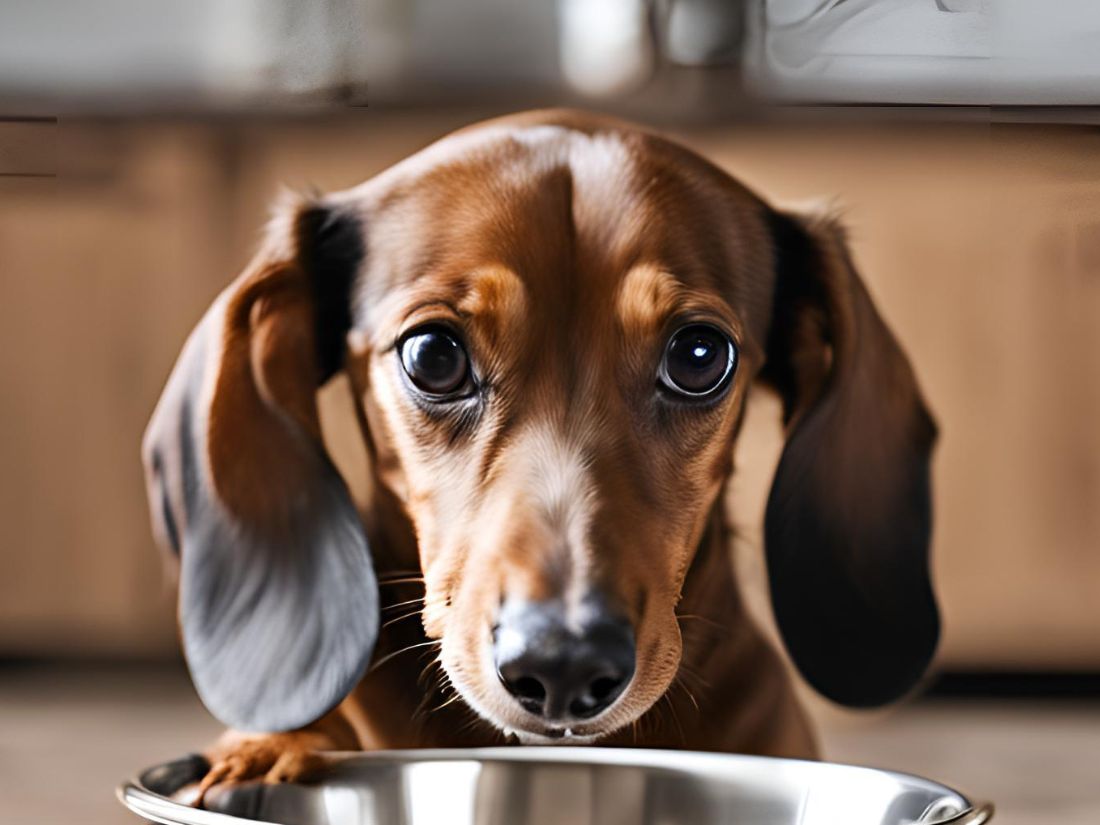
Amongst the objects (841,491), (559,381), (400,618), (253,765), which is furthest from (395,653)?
(841,491)

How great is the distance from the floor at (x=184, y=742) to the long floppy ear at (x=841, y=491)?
0.18 feet

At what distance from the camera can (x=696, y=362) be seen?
90 cm

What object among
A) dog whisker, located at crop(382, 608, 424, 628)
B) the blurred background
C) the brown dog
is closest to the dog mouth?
the brown dog

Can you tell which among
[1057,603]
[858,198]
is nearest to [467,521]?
[858,198]

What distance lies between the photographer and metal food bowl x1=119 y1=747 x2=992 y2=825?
0.81 meters

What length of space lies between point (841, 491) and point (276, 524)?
0.43 meters

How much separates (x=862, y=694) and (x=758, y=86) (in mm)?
496

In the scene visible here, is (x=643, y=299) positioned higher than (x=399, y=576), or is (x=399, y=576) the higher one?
(x=643, y=299)

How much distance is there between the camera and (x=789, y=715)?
999mm

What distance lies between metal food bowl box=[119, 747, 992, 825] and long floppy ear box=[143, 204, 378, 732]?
89mm

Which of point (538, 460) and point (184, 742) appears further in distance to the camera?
point (184, 742)

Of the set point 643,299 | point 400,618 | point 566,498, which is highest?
point 643,299

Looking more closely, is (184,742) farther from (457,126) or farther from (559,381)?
(457,126)

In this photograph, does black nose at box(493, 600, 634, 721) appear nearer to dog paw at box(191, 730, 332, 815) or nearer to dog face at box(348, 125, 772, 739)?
dog face at box(348, 125, 772, 739)
